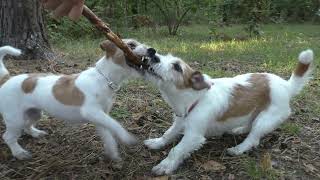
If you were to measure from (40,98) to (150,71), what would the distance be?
3.27 ft

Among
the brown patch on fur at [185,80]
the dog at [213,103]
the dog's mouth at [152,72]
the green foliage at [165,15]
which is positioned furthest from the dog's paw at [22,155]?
the green foliage at [165,15]

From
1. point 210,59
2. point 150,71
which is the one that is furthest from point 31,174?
point 210,59

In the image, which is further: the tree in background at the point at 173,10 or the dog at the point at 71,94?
the tree in background at the point at 173,10

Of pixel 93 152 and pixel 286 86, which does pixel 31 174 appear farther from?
pixel 286 86

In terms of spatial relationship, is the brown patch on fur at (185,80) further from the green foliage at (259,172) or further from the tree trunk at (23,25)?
the tree trunk at (23,25)

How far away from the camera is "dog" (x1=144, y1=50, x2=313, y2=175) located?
4125 millimetres

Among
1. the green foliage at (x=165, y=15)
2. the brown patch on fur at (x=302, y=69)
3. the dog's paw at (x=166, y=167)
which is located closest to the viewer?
the dog's paw at (x=166, y=167)

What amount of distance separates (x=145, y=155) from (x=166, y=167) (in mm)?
392

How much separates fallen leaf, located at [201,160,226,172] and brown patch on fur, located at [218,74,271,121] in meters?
0.40

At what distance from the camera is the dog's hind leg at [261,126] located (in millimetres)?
4320

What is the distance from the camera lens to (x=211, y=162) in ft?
13.8

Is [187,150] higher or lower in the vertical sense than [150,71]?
lower

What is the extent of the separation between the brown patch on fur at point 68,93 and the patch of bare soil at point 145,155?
548mm

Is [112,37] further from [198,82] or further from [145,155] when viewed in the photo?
[145,155]
